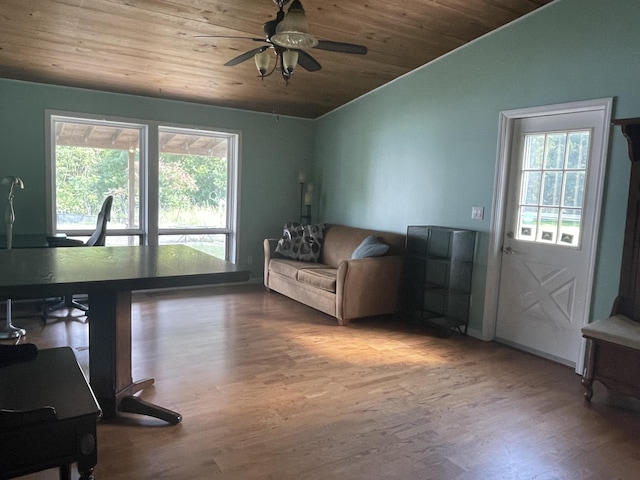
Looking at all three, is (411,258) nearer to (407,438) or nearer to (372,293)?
(372,293)

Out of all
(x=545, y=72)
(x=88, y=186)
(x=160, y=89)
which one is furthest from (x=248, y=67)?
(x=545, y=72)

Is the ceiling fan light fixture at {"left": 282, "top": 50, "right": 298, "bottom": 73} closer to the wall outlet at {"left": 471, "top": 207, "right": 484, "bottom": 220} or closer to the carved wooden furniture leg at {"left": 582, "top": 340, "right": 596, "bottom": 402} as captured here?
the wall outlet at {"left": 471, "top": 207, "right": 484, "bottom": 220}

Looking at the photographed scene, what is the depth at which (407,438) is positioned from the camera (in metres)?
2.37

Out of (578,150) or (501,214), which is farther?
(501,214)

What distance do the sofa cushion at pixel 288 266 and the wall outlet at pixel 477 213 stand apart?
1786 millimetres

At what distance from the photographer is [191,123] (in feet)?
17.9

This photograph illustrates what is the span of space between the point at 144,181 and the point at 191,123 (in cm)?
89

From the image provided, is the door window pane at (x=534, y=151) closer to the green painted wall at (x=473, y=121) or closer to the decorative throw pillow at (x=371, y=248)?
the green painted wall at (x=473, y=121)

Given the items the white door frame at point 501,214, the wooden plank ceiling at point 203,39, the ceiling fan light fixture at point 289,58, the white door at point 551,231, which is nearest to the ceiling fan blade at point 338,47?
the ceiling fan light fixture at point 289,58

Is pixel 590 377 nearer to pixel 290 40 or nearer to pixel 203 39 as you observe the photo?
pixel 290 40

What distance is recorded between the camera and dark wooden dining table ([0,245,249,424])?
5.72ft

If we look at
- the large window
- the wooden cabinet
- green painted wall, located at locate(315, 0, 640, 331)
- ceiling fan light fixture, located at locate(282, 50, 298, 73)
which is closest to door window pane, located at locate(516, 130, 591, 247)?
green painted wall, located at locate(315, 0, 640, 331)

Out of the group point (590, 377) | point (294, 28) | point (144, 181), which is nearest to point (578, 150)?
point (590, 377)

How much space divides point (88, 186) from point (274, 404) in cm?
362
